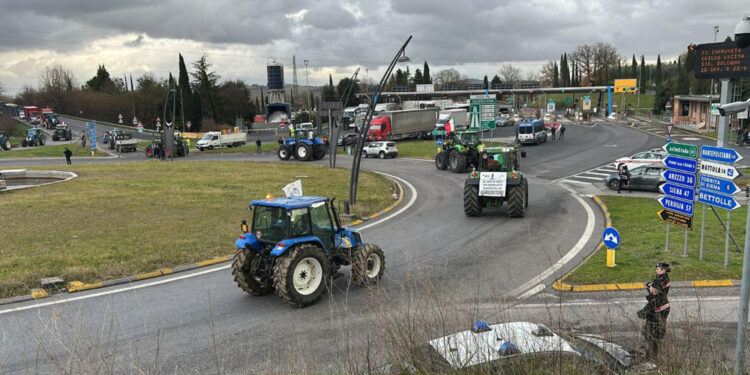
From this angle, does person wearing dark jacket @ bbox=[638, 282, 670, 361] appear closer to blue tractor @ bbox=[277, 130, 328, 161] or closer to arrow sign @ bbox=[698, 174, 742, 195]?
arrow sign @ bbox=[698, 174, 742, 195]

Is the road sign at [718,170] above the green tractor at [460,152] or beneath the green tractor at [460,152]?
above

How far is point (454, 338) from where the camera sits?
17.3ft

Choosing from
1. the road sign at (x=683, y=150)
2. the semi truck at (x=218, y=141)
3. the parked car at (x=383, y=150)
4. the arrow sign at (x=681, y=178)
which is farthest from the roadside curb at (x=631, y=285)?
the semi truck at (x=218, y=141)

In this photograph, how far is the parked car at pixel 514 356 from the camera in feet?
15.9

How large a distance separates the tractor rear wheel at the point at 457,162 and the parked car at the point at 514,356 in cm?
2719

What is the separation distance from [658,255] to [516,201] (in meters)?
5.74

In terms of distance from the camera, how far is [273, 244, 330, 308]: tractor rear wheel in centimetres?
1005

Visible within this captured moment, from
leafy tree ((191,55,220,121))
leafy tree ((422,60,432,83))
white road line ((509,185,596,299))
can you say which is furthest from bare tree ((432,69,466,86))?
white road line ((509,185,596,299))

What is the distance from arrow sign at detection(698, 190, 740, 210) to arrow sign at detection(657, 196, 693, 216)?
1.69 feet

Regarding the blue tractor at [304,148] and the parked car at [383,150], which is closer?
the blue tractor at [304,148]

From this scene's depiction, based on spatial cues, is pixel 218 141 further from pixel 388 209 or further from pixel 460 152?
pixel 388 209

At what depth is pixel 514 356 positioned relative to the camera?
504 cm

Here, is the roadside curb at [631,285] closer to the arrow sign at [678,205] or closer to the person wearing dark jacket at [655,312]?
the arrow sign at [678,205]

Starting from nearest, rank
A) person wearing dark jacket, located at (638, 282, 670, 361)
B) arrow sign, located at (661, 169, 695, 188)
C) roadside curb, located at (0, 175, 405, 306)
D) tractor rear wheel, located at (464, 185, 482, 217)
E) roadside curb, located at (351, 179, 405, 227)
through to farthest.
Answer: person wearing dark jacket, located at (638, 282, 670, 361)
roadside curb, located at (0, 175, 405, 306)
arrow sign, located at (661, 169, 695, 188)
tractor rear wheel, located at (464, 185, 482, 217)
roadside curb, located at (351, 179, 405, 227)
